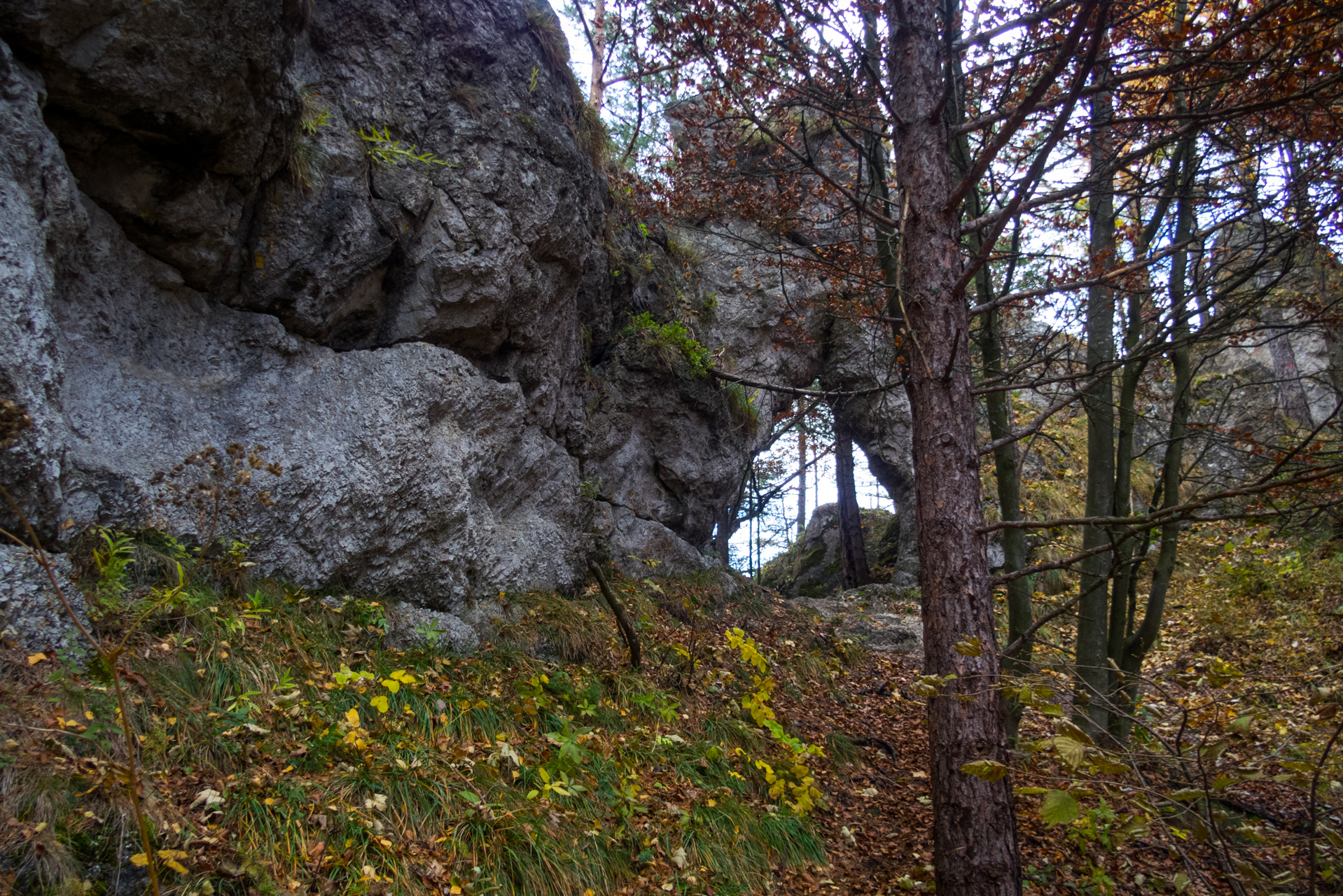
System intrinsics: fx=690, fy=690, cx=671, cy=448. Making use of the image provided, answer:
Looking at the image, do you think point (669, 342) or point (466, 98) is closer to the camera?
point (466, 98)

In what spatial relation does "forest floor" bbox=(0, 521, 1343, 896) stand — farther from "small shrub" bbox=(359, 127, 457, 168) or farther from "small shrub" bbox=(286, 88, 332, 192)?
"small shrub" bbox=(359, 127, 457, 168)

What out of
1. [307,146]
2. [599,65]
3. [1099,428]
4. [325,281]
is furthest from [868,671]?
[599,65]

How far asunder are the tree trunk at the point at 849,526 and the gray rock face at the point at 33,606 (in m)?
11.6

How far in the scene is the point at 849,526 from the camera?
535 inches

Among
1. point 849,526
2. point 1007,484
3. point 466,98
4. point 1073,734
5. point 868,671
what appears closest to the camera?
point 1073,734

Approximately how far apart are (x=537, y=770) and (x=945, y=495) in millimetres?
2724

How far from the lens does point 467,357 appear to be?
6.35m

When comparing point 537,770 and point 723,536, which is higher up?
point 723,536

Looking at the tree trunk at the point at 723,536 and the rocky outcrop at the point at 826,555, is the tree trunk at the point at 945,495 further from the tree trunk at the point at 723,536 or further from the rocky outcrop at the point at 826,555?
the rocky outcrop at the point at 826,555

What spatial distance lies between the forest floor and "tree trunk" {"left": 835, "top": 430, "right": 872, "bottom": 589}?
648cm

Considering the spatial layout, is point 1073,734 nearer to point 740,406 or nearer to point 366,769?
point 366,769

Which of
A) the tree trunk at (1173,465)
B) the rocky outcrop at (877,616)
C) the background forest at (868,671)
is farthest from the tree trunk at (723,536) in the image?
the tree trunk at (1173,465)

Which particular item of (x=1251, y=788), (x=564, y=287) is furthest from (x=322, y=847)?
(x=1251, y=788)

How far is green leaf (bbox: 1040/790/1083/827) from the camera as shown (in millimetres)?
1993
